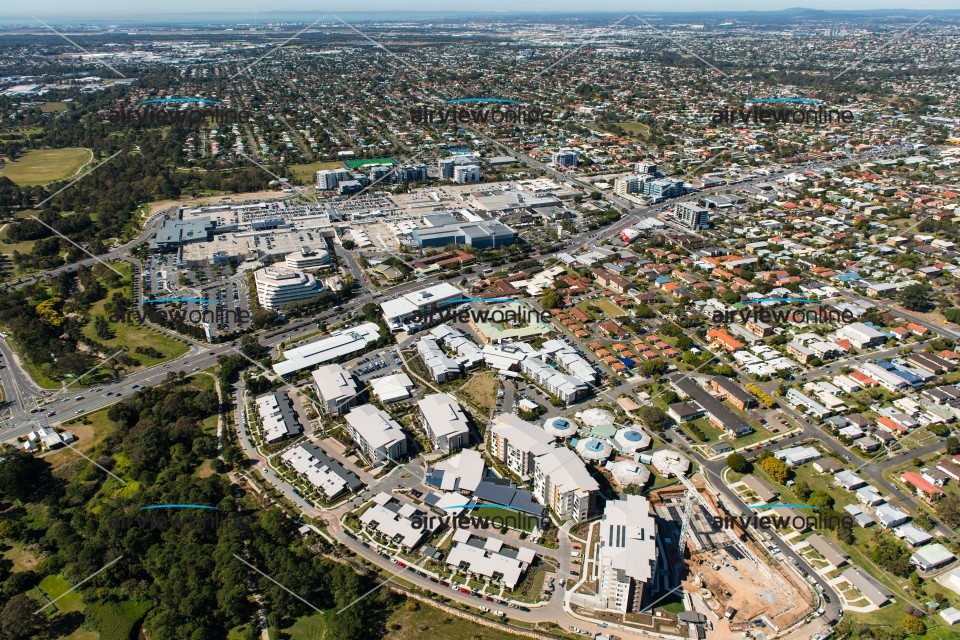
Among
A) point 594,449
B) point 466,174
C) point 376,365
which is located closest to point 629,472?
point 594,449

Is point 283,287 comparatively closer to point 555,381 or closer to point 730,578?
point 555,381

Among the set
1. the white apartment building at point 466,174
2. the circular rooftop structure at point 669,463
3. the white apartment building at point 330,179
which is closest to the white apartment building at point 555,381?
the circular rooftop structure at point 669,463

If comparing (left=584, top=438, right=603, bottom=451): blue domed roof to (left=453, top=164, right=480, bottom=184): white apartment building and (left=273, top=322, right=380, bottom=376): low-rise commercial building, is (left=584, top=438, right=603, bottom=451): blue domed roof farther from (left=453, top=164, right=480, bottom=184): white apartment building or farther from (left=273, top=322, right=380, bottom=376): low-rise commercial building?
(left=453, top=164, right=480, bottom=184): white apartment building

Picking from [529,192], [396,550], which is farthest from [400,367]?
[529,192]

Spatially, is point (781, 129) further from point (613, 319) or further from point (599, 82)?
point (613, 319)

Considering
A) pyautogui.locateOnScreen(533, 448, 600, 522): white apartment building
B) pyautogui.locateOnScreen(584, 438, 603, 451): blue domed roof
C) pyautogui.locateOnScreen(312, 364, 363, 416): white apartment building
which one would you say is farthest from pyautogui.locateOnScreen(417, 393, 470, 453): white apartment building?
pyautogui.locateOnScreen(584, 438, 603, 451): blue domed roof

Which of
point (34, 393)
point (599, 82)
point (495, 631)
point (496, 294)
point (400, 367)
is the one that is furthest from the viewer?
point (599, 82)
